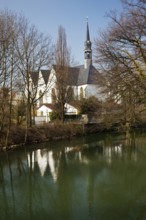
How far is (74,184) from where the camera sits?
11336 mm

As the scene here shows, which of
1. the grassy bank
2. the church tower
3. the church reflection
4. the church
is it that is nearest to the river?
the church reflection

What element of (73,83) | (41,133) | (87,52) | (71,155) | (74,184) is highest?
(87,52)

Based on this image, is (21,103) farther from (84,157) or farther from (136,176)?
(136,176)

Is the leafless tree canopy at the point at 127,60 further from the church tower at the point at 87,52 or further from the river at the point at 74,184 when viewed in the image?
the church tower at the point at 87,52

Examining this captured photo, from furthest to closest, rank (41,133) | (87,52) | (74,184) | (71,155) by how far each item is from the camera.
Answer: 1. (87,52)
2. (41,133)
3. (71,155)
4. (74,184)

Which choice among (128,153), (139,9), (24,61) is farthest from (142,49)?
(24,61)

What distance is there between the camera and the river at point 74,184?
841cm

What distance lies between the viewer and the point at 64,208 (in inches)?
345

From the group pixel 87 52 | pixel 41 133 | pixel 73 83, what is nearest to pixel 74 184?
pixel 41 133

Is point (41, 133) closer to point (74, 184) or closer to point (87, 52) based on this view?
point (74, 184)

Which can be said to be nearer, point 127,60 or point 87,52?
point 127,60

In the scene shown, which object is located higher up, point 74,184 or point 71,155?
point 71,155

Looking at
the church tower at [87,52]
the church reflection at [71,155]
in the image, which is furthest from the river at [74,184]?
the church tower at [87,52]

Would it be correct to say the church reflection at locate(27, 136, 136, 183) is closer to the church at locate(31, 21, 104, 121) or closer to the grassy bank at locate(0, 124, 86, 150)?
the grassy bank at locate(0, 124, 86, 150)
